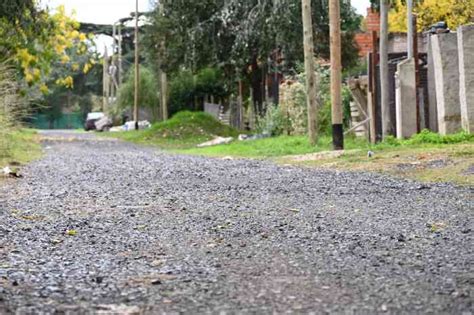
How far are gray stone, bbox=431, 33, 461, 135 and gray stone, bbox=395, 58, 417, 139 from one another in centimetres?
151

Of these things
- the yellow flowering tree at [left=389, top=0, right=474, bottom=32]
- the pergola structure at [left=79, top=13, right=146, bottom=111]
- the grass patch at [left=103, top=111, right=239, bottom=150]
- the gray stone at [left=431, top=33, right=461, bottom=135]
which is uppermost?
the pergola structure at [left=79, top=13, right=146, bottom=111]

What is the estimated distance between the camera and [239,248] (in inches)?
249

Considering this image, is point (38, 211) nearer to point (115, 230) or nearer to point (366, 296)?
point (115, 230)

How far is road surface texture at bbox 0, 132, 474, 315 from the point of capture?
4508mm

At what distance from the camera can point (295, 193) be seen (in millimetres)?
10664

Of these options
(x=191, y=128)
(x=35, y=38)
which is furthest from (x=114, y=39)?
(x=35, y=38)

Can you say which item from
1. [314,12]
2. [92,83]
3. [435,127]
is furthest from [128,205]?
[92,83]

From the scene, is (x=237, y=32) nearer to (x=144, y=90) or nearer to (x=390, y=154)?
(x=390, y=154)

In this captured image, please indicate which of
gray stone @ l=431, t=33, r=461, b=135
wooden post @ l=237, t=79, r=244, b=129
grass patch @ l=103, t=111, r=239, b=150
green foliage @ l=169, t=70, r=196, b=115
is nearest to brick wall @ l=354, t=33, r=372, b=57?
wooden post @ l=237, t=79, r=244, b=129

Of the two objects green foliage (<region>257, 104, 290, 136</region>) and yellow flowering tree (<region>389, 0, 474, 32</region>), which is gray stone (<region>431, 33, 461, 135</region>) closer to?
yellow flowering tree (<region>389, 0, 474, 32</region>)

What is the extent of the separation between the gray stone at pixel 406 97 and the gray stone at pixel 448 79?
151 cm

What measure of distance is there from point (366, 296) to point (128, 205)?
17.7 feet

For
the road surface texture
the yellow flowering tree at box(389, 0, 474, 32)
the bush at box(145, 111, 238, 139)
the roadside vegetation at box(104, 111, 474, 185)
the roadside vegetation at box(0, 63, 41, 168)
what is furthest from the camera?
the bush at box(145, 111, 238, 139)

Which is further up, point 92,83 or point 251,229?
point 92,83
